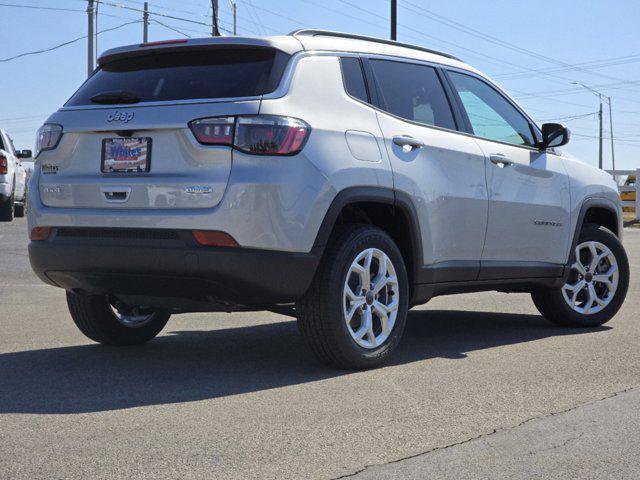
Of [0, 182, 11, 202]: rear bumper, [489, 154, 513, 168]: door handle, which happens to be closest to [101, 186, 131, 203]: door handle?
[489, 154, 513, 168]: door handle

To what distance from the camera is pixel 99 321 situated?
6.53 m

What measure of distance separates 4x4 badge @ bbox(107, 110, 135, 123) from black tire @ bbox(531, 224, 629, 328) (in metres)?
3.64

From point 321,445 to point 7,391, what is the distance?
6.08 feet

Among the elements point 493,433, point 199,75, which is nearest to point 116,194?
point 199,75

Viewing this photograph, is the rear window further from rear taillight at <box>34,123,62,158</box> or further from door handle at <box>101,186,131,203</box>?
door handle at <box>101,186,131,203</box>

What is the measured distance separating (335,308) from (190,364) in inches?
40.6

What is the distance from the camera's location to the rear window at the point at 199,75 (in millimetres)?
5535

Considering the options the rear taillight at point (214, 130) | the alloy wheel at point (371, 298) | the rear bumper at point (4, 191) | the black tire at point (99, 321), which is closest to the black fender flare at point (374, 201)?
the alloy wheel at point (371, 298)

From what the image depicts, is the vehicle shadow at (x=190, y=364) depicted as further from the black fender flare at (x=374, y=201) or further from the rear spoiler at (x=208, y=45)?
the rear spoiler at (x=208, y=45)

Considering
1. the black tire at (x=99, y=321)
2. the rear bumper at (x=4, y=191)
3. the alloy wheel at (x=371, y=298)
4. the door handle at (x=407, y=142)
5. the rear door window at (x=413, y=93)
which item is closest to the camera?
the alloy wheel at (x=371, y=298)

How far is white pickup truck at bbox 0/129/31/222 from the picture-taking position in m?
19.4

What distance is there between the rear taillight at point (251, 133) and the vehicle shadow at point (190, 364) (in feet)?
4.01

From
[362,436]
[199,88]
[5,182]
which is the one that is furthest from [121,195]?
[5,182]

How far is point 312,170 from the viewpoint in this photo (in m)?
5.41
